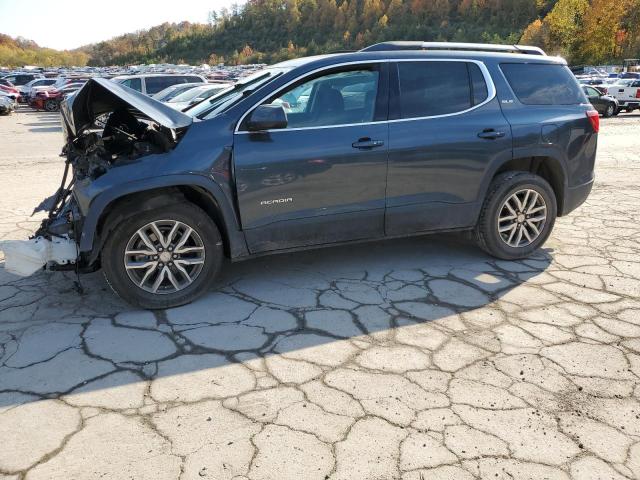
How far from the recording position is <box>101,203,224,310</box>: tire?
Answer: 3.65m

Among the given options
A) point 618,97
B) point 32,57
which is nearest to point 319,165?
point 618,97

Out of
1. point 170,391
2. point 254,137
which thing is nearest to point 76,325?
point 170,391

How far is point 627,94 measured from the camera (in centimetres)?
2338

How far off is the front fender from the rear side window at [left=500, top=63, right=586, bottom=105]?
2.80 metres

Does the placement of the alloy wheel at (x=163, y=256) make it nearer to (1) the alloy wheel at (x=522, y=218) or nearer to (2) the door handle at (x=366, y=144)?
(2) the door handle at (x=366, y=144)

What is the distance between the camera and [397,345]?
131 inches

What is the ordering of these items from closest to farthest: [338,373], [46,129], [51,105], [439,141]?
1. [338,373]
2. [439,141]
3. [46,129]
4. [51,105]

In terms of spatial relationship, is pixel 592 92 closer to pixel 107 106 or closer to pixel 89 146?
pixel 107 106

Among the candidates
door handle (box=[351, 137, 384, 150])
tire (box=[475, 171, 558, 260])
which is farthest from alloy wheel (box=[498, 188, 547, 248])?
door handle (box=[351, 137, 384, 150])

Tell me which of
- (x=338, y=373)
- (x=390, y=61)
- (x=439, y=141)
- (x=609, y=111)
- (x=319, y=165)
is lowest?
(x=338, y=373)

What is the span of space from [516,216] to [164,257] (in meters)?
3.14

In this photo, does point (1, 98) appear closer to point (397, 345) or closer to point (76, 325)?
point (76, 325)

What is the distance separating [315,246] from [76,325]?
6.08 feet

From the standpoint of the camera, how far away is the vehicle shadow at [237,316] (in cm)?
304
